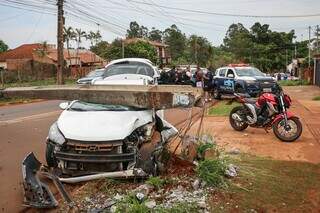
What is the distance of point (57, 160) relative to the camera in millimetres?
7668

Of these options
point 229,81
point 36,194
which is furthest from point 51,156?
point 229,81

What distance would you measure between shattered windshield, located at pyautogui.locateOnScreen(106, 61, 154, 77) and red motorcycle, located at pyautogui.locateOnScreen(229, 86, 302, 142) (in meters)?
4.80

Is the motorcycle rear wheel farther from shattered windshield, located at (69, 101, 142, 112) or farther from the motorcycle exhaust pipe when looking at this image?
shattered windshield, located at (69, 101, 142, 112)

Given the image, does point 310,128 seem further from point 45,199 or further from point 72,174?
point 45,199

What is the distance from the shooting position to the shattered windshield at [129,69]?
51.5 ft

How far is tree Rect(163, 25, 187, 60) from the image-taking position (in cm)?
9519

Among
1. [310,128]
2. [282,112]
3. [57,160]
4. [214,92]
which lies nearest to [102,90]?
[57,160]

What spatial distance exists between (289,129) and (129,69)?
23.0 feet

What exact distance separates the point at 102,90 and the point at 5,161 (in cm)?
267

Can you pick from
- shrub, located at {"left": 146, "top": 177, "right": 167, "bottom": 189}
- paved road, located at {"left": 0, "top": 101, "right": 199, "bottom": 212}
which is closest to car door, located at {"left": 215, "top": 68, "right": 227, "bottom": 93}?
paved road, located at {"left": 0, "top": 101, "right": 199, "bottom": 212}

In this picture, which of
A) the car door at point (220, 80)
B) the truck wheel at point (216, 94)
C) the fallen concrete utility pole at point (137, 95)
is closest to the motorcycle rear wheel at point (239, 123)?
the fallen concrete utility pole at point (137, 95)

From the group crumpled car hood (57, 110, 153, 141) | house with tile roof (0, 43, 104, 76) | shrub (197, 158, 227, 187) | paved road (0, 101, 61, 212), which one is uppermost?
house with tile roof (0, 43, 104, 76)

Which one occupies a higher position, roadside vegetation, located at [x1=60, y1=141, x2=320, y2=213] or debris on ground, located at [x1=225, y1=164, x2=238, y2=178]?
debris on ground, located at [x1=225, y1=164, x2=238, y2=178]

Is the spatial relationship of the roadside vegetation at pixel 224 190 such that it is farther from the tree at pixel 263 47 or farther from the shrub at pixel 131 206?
the tree at pixel 263 47
